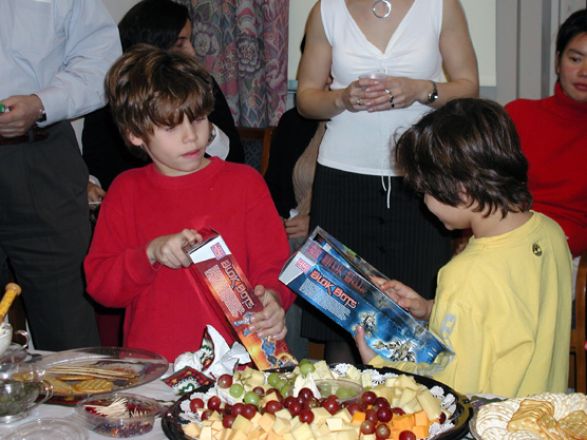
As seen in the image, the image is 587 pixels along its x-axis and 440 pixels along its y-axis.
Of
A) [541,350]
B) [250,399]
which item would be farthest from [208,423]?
[541,350]

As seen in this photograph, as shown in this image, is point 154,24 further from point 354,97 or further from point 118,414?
point 118,414

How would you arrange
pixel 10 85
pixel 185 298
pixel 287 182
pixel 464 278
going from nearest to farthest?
1. pixel 464 278
2. pixel 185 298
3. pixel 10 85
4. pixel 287 182

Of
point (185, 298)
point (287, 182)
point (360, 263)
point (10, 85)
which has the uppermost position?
point (10, 85)

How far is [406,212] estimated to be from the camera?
227 centimetres

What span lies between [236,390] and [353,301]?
27 centimetres

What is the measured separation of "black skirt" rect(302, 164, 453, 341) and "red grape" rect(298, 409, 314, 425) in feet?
4.00

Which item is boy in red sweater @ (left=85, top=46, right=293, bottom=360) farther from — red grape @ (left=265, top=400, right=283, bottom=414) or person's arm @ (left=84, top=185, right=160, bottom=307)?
red grape @ (left=265, top=400, right=283, bottom=414)

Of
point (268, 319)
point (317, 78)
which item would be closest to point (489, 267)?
point (268, 319)

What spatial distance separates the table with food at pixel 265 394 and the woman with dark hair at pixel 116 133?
3.91ft

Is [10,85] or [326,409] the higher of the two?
[10,85]

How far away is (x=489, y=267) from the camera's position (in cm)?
150

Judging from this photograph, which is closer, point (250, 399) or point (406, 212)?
point (250, 399)

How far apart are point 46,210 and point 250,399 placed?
133 cm

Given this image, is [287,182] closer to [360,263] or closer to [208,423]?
[360,263]
